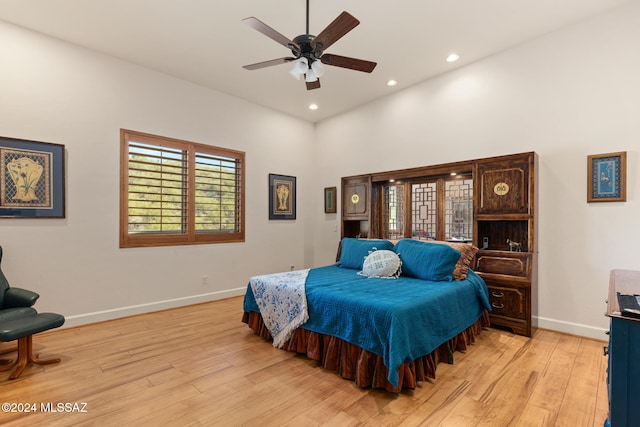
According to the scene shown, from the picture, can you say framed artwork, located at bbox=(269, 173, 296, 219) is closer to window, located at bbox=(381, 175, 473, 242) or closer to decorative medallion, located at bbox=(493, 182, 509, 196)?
window, located at bbox=(381, 175, 473, 242)

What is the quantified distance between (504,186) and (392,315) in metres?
2.30

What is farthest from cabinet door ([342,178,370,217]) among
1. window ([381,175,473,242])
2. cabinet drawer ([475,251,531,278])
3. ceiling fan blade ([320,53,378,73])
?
ceiling fan blade ([320,53,378,73])

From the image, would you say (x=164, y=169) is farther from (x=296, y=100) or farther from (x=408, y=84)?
(x=408, y=84)

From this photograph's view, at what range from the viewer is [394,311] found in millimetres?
2168

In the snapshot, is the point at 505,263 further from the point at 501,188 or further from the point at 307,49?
the point at 307,49

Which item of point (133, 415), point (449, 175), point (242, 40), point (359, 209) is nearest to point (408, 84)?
point (449, 175)

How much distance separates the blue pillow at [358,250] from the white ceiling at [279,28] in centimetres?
237

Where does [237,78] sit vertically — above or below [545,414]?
above

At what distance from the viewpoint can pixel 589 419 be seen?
1.88 metres

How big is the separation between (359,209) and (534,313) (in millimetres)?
2753

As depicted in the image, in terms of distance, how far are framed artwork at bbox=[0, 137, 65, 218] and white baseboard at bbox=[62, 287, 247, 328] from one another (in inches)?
48.4

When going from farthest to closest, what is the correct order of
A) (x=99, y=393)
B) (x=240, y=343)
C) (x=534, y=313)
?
(x=534, y=313)
(x=240, y=343)
(x=99, y=393)

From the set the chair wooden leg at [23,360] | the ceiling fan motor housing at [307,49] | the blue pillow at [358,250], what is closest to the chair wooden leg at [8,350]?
the chair wooden leg at [23,360]

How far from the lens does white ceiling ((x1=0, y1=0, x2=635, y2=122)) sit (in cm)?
293
